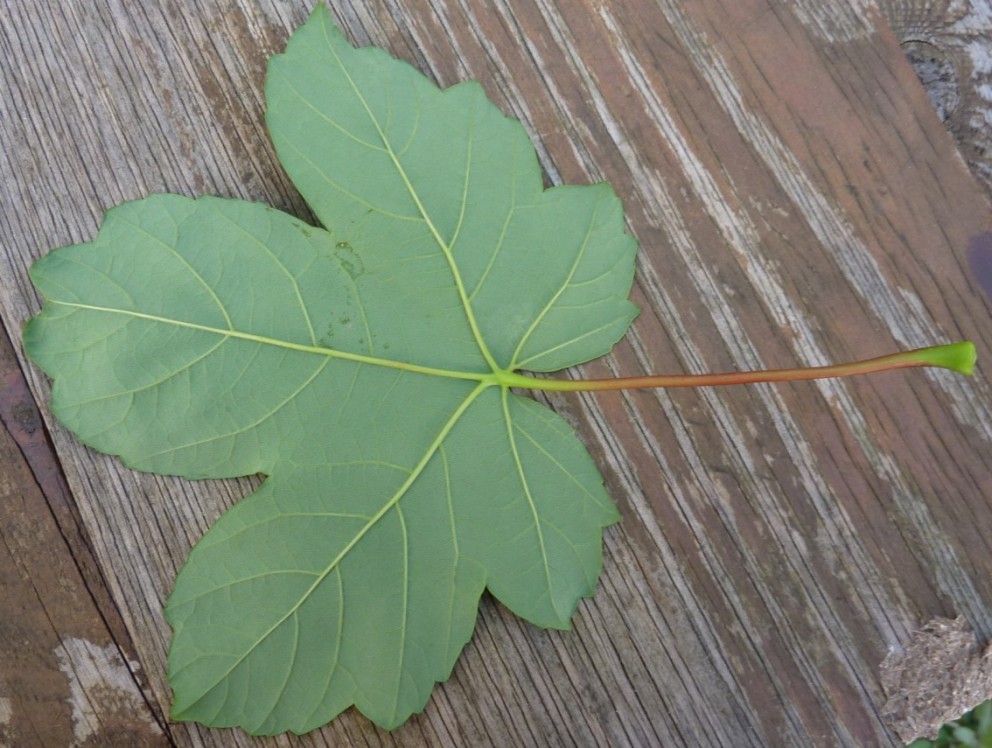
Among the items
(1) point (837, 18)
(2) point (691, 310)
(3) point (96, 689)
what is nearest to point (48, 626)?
(3) point (96, 689)

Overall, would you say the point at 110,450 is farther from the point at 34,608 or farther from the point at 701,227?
the point at 701,227

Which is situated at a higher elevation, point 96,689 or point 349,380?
point 349,380

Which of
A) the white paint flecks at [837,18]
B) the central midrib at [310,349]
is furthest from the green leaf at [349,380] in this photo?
the white paint flecks at [837,18]

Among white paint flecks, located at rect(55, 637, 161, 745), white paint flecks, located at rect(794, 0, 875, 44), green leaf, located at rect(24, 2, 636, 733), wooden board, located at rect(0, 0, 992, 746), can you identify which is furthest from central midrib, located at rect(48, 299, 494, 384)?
white paint flecks, located at rect(794, 0, 875, 44)

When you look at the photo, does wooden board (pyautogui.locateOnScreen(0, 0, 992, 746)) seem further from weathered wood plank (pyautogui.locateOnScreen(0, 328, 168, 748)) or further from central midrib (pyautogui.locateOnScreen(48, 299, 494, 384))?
central midrib (pyautogui.locateOnScreen(48, 299, 494, 384))

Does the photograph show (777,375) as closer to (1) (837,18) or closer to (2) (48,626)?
(1) (837,18)

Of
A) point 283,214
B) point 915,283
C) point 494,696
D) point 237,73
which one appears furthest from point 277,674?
point 915,283
